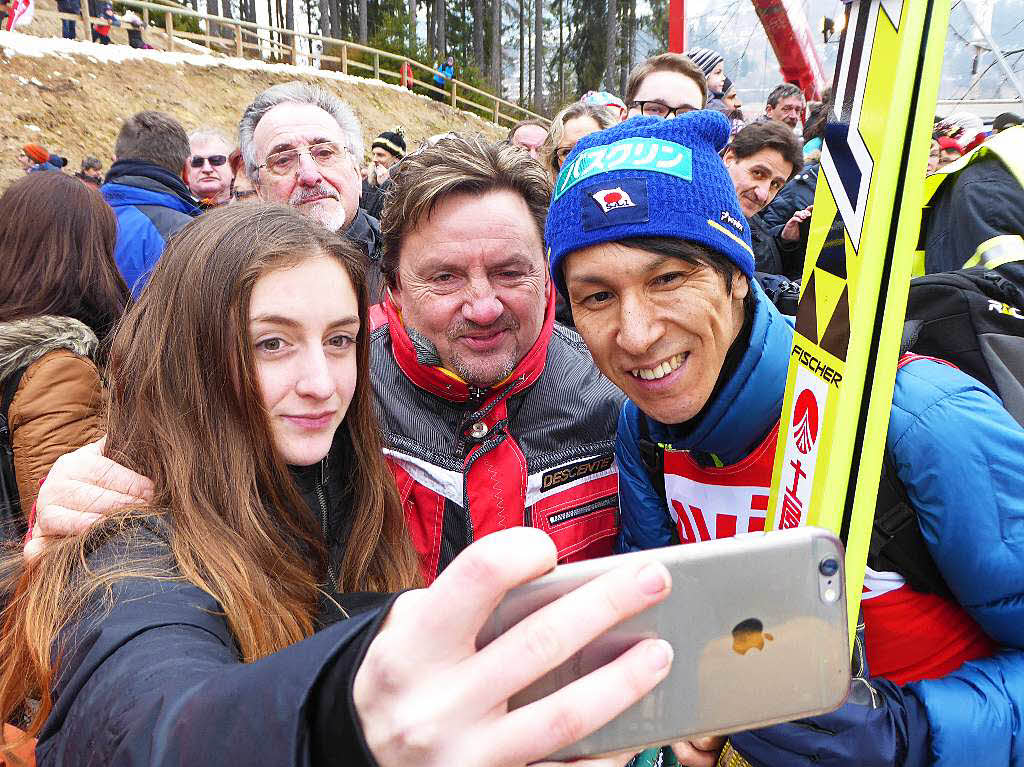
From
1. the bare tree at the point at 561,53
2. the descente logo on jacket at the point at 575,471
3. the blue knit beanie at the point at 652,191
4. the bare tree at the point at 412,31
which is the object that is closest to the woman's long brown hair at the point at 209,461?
the blue knit beanie at the point at 652,191

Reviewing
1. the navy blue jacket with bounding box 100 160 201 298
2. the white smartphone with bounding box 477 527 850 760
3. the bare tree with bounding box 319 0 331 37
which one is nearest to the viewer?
the white smartphone with bounding box 477 527 850 760

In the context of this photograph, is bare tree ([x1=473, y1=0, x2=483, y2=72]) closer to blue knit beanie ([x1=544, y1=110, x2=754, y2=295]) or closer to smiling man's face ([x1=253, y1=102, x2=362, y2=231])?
smiling man's face ([x1=253, y1=102, x2=362, y2=231])

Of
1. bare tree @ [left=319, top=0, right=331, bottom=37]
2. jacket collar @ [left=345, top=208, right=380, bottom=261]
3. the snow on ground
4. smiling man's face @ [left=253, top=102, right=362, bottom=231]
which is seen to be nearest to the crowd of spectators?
smiling man's face @ [left=253, top=102, right=362, bottom=231]

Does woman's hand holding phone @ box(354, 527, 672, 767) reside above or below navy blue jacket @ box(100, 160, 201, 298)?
below

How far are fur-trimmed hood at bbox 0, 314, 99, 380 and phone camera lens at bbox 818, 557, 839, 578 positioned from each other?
2605mm

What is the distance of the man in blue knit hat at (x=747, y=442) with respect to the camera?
1.20m

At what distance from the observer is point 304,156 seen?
3123mm

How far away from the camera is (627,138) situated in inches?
62.8

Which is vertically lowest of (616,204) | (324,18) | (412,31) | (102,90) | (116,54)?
(616,204)

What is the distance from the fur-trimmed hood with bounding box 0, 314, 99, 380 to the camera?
7.93 ft

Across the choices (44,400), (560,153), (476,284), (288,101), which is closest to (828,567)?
(476,284)

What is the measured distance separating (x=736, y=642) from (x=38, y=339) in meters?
2.63

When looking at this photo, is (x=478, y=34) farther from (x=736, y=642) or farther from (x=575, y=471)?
(x=736, y=642)

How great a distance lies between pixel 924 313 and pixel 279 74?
23729 mm
